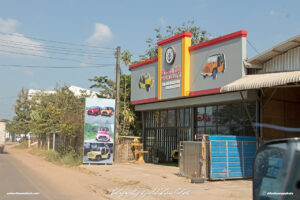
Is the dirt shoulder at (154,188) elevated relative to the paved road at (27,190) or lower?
lower

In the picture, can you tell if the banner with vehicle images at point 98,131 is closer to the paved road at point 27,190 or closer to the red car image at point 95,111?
the red car image at point 95,111

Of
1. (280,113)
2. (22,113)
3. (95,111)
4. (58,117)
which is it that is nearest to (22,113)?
(22,113)

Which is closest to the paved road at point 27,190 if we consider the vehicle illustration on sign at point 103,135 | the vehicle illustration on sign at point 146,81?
the vehicle illustration on sign at point 103,135

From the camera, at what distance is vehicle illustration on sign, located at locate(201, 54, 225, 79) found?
16828mm

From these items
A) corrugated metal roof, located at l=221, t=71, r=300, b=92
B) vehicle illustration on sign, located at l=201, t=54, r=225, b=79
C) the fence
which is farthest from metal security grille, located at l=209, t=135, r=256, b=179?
the fence

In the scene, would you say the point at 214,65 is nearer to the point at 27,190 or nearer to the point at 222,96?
the point at 222,96

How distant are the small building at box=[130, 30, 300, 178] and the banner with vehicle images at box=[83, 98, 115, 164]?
2.98 metres

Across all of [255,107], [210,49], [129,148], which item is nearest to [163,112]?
[129,148]

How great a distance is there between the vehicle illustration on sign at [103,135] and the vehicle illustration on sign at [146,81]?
4.05 meters

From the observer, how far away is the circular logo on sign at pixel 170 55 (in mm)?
19781

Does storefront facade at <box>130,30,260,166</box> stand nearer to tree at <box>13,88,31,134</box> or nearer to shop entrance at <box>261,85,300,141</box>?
shop entrance at <box>261,85,300,141</box>

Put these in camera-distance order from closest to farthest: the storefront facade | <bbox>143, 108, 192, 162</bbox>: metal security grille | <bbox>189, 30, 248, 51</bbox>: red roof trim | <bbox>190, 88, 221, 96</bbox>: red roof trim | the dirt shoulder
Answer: the dirt shoulder → <bbox>189, 30, 248, 51</bbox>: red roof trim → the storefront facade → <bbox>190, 88, 221, 96</bbox>: red roof trim → <bbox>143, 108, 192, 162</bbox>: metal security grille

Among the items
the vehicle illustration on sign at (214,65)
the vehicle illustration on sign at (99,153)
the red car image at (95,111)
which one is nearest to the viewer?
the vehicle illustration on sign at (214,65)

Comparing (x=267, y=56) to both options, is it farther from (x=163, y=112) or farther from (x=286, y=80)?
(x=163, y=112)
